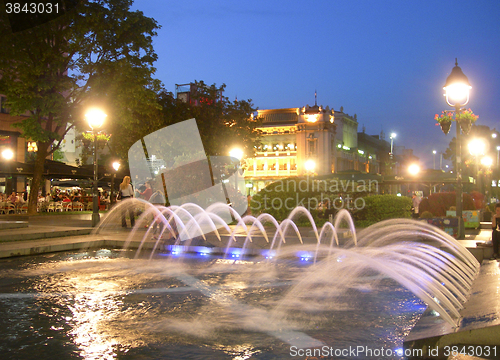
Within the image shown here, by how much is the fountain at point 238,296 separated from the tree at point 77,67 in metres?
15.8

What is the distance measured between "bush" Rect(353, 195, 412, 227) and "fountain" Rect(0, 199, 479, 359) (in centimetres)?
597

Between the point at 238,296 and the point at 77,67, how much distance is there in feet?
80.6

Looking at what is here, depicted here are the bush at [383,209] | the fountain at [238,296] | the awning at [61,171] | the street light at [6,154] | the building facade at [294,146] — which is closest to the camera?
the fountain at [238,296]

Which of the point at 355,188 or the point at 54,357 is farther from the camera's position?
the point at 355,188

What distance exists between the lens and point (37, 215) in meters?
25.6

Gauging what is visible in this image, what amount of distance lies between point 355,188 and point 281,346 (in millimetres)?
17337

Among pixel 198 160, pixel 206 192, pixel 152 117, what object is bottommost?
pixel 206 192

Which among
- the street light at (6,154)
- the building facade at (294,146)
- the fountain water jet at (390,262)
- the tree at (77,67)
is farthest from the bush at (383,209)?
the building facade at (294,146)

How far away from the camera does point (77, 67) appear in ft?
90.7

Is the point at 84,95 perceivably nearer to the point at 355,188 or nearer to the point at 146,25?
the point at 146,25

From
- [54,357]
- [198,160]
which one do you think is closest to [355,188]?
[198,160]

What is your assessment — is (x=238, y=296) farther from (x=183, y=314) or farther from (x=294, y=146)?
(x=294, y=146)

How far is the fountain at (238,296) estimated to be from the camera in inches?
199

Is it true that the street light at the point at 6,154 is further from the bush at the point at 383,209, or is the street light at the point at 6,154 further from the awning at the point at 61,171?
the bush at the point at 383,209
